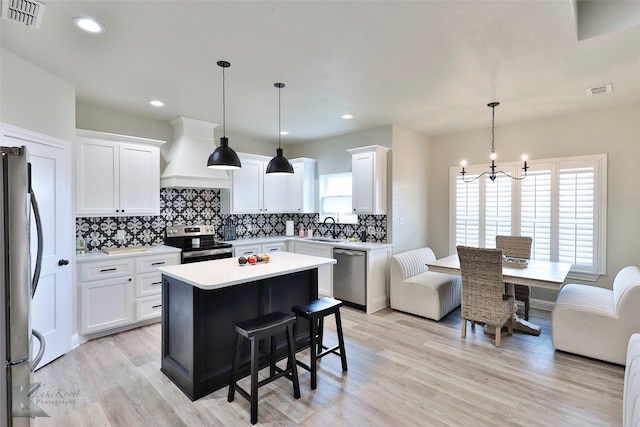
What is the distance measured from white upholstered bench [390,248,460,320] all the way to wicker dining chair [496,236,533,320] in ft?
2.51

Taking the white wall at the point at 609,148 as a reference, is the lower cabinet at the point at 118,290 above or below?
below

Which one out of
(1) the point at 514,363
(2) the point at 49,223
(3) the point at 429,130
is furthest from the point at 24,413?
(3) the point at 429,130

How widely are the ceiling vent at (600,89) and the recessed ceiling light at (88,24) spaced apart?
4.63m

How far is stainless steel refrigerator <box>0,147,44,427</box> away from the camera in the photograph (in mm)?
1383

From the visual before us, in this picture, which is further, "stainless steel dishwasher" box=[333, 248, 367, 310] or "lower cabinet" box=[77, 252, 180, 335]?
"stainless steel dishwasher" box=[333, 248, 367, 310]

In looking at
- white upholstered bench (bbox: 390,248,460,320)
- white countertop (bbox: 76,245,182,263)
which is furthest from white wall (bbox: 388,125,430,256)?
white countertop (bbox: 76,245,182,263)

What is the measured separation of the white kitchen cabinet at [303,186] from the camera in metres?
5.81

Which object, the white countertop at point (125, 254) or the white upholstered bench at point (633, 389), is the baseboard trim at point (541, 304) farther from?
the white countertop at point (125, 254)

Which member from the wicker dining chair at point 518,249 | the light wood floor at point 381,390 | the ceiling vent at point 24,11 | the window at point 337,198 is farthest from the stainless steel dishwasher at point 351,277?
the ceiling vent at point 24,11

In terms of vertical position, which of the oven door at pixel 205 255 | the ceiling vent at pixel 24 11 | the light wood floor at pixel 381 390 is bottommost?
the light wood floor at pixel 381 390

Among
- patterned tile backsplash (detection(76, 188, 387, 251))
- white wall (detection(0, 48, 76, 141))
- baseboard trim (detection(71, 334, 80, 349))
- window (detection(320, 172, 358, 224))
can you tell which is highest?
white wall (detection(0, 48, 76, 141))

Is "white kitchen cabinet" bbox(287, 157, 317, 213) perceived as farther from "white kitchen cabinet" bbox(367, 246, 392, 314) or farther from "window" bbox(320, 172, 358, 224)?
"white kitchen cabinet" bbox(367, 246, 392, 314)

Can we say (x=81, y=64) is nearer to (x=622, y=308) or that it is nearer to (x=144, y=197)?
(x=144, y=197)

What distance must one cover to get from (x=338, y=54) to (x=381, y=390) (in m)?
2.81
